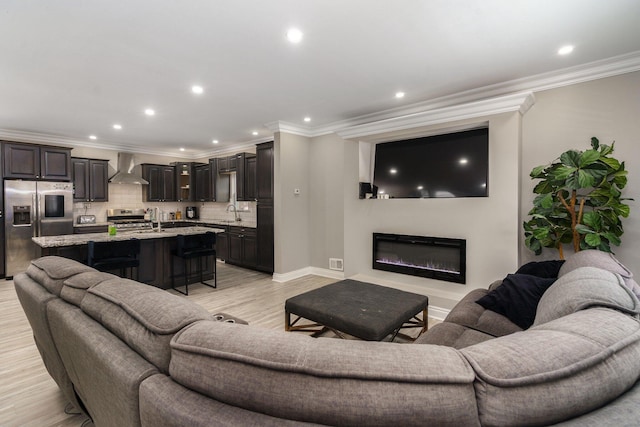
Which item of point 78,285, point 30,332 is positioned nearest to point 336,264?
point 30,332

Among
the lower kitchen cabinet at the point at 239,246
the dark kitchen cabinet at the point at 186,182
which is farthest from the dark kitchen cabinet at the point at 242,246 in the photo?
the dark kitchen cabinet at the point at 186,182

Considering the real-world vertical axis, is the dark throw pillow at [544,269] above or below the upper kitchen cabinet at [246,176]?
below

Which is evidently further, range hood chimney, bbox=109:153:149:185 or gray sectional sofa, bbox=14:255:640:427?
range hood chimney, bbox=109:153:149:185

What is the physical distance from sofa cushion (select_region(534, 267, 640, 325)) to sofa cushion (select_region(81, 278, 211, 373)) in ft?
4.63

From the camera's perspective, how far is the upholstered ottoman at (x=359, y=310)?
7.39 ft

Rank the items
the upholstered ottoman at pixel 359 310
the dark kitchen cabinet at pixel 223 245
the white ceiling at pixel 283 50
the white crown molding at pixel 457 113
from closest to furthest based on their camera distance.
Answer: the white ceiling at pixel 283 50, the upholstered ottoman at pixel 359 310, the white crown molding at pixel 457 113, the dark kitchen cabinet at pixel 223 245

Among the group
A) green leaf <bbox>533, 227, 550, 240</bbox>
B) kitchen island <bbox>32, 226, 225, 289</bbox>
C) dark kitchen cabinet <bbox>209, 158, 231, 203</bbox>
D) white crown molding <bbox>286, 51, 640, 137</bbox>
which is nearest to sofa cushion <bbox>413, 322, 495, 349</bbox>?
green leaf <bbox>533, 227, 550, 240</bbox>

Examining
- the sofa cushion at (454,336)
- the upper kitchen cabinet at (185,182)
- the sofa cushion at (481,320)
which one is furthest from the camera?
the upper kitchen cabinet at (185,182)

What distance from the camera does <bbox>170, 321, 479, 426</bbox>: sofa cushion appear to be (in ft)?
2.04

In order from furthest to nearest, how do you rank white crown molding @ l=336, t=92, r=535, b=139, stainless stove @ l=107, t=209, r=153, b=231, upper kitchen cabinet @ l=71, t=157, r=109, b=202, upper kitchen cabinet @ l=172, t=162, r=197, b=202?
1. upper kitchen cabinet @ l=172, t=162, r=197, b=202
2. stainless stove @ l=107, t=209, r=153, b=231
3. upper kitchen cabinet @ l=71, t=157, r=109, b=202
4. white crown molding @ l=336, t=92, r=535, b=139

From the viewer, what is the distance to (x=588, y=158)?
2721 mm

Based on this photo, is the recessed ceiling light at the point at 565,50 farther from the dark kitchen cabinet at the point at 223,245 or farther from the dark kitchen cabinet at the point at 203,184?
the dark kitchen cabinet at the point at 203,184

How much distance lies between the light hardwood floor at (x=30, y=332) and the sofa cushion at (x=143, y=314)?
131 cm

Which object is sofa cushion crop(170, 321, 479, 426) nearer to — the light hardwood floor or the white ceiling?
the light hardwood floor
